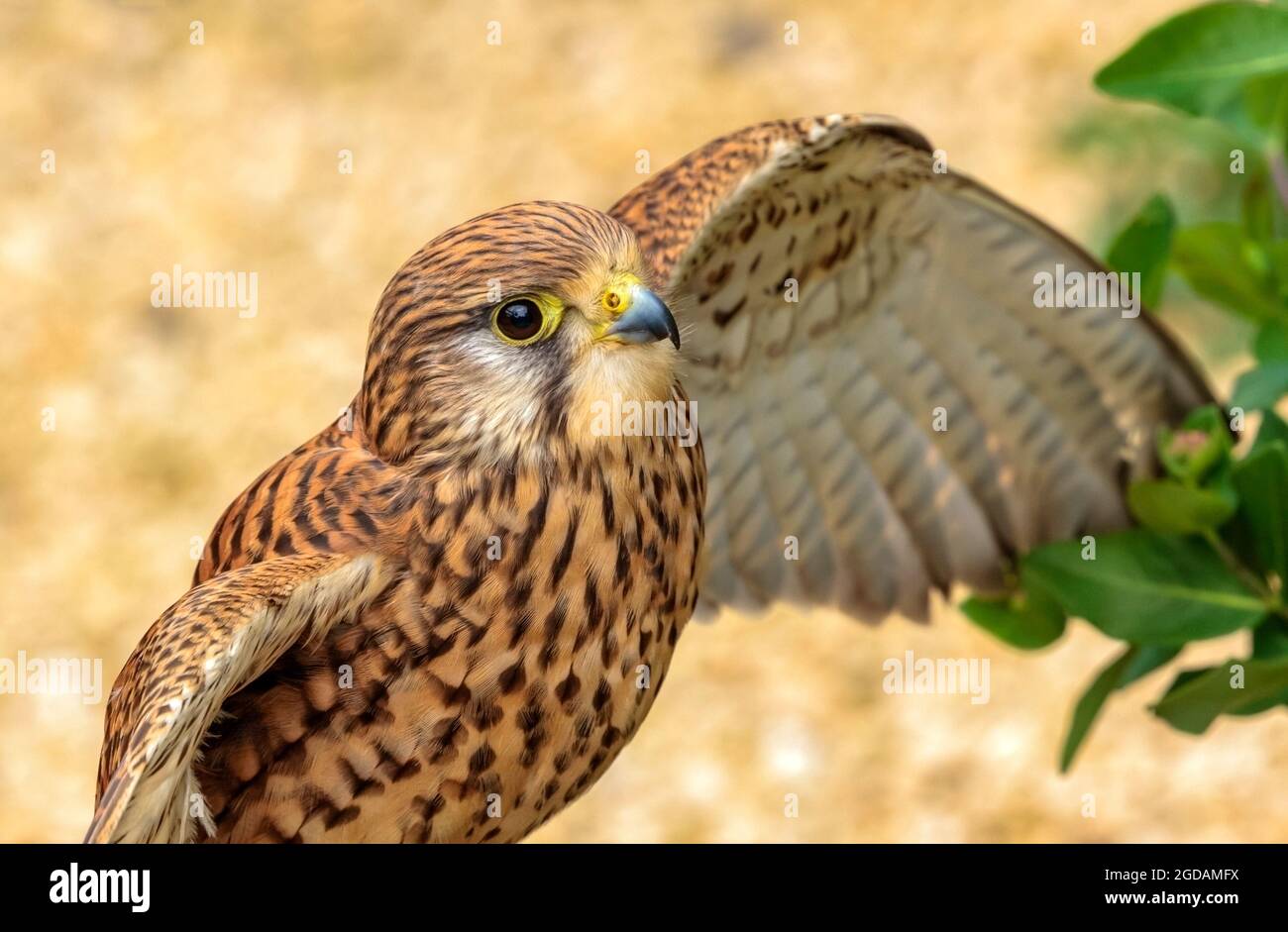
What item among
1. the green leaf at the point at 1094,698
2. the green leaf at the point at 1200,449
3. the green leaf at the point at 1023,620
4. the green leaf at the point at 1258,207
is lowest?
the green leaf at the point at 1094,698

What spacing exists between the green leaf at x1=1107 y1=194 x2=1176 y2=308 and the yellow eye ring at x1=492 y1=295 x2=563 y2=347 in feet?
3.45

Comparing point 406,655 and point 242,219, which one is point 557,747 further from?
point 242,219

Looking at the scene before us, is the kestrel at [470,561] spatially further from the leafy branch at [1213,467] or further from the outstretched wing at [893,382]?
the leafy branch at [1213,467]

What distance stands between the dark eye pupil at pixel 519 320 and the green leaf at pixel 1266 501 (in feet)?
3.88

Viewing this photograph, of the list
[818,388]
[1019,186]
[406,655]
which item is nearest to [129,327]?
[1019,186]

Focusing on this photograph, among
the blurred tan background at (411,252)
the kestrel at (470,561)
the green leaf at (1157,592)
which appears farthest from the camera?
the blurred tan background at (411,252)

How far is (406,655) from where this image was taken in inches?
105

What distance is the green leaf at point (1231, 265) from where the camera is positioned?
Answer: 3105mm

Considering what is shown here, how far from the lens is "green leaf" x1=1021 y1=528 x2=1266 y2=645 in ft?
9.46

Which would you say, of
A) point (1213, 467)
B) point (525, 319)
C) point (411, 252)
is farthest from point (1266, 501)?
point (411, 252)

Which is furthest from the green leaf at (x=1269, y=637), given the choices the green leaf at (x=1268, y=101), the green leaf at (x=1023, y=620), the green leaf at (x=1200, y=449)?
the green leaf at (x=1268, y=101)

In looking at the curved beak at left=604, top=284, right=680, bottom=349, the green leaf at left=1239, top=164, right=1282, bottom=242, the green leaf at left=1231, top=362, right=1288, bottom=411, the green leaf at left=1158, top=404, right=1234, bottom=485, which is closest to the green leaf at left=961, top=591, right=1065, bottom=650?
the green leaf at left=1158, top=404, right=1234, bottom=485

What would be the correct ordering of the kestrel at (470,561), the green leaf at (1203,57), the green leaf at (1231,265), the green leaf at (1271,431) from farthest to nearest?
1. the green leaf at (1231,265)
2. the green leaf at (1271,431)
3. the green leaf at (1203,57)
4. the kestrel at (470,561)

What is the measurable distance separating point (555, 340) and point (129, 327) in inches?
267
